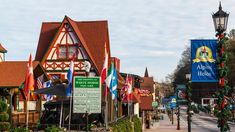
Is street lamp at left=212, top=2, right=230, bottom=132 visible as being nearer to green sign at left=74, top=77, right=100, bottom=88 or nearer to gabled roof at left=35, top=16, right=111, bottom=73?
green sign at left=74, top=77, right=100, bottom=88

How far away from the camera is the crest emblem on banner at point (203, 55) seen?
13.2 metres

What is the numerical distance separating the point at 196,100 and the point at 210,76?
135m

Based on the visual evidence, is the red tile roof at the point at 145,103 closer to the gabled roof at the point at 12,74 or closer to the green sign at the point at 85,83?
the gabled roof at the point at 12,74

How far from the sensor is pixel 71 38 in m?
38.0

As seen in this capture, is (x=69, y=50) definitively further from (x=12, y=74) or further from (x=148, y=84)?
(x=148, y=84)

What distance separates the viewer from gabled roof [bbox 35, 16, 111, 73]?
37.8 meters

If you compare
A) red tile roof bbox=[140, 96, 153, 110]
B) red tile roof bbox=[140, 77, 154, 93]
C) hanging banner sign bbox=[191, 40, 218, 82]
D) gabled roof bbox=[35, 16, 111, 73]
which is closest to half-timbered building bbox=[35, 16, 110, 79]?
gabled roof bbox=[35, 16, 111, 73]

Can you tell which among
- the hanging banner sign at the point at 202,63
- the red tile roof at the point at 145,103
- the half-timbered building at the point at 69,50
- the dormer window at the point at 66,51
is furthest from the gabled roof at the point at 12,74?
the red tile roof at the point at 145,103

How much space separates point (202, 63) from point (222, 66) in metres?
0.60

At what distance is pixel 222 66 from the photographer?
13164 mm

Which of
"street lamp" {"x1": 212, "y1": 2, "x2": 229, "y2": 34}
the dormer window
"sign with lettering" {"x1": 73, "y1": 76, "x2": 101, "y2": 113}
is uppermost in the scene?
the dormer window

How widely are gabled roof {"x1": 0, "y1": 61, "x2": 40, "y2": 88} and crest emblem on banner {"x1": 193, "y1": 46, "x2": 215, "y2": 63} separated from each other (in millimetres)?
15224

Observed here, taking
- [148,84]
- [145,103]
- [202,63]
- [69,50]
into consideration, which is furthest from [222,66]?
[148,84]

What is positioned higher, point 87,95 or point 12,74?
point 12,74
